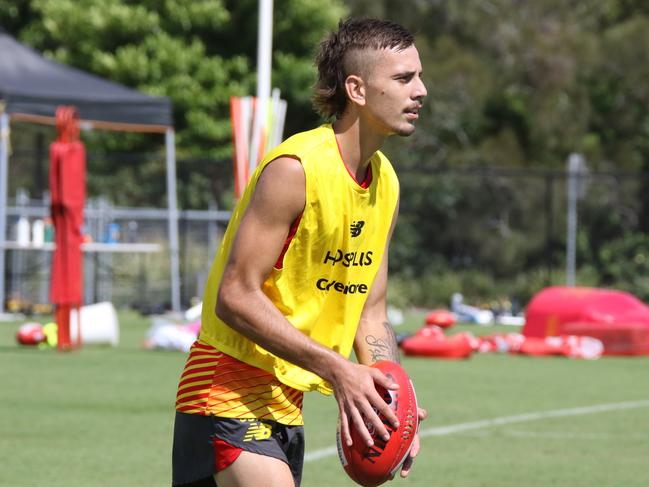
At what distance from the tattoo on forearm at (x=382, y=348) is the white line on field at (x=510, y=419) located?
4.01m

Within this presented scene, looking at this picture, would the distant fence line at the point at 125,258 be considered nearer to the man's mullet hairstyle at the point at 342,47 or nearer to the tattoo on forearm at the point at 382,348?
the tattoo on forearm at the point at 382,348

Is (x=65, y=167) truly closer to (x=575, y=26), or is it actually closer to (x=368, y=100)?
(x=368, y=100)

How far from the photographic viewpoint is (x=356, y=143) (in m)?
4.66

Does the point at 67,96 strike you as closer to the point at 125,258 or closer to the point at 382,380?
the point at 125,258

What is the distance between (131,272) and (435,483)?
20.7m

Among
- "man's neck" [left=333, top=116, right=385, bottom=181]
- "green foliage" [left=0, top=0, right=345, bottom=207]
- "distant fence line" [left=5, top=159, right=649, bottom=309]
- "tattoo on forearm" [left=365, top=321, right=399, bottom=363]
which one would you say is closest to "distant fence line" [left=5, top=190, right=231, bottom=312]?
"distant fence line" [left=5, top=159, right=649, bottom=309]

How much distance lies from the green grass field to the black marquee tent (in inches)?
238

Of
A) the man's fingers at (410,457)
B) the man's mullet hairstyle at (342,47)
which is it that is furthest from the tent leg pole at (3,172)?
the man's fingers at (410,457)

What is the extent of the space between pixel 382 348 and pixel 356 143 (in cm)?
78

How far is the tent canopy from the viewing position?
21.8 metres

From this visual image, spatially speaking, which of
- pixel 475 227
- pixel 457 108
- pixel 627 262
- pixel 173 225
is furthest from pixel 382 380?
pixel 457 108

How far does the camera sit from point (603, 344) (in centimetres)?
1778

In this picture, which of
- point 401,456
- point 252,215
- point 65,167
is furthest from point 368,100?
point 65,167

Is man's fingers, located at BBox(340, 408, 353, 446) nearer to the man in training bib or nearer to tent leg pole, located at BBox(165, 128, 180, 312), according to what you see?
the man in training bib
